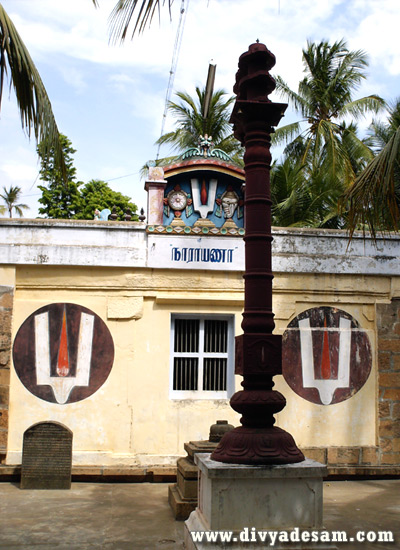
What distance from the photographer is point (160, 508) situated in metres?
7.79

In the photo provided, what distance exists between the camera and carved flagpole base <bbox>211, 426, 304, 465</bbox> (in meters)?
5.32

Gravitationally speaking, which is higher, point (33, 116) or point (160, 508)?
point (33, 116)

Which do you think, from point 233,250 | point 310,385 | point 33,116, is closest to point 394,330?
point 310,385

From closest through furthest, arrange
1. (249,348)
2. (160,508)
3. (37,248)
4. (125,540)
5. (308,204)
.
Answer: (249,348) → (125,540) → (160,508) → (37,248) → (308,204)

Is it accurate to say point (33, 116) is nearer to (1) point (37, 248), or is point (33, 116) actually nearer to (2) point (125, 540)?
(1) point (37, 248)

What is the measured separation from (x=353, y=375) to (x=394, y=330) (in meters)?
1.02

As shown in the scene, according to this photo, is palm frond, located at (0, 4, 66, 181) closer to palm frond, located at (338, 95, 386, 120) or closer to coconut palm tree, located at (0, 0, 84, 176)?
coconut palm tree, located at (0, 0, 84, 176)

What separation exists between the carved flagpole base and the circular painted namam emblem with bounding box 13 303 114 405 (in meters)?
4.58

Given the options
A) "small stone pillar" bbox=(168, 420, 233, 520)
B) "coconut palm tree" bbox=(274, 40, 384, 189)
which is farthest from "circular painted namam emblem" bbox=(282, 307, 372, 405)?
"coconut palm tree" bbox=(274, 40, 384, 189)

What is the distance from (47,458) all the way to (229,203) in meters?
4.91

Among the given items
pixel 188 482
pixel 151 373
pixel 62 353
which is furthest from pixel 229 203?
pixel 188 482

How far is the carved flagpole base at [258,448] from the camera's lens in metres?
5.32

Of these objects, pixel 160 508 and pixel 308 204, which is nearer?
pixel 160 508

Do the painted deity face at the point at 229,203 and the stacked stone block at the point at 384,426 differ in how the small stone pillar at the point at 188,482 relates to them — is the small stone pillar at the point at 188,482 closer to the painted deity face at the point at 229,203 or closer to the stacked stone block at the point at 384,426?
the stacked stone block at the point at 384,426
